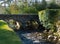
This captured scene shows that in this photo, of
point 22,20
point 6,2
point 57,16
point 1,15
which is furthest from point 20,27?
point 57,16

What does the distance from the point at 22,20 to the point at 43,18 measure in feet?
12.1

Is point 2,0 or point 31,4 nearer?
point 31,4

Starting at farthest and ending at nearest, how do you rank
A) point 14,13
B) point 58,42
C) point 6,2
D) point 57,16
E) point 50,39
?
point 6,2 < point 14,13 < point 57,16 < point 50,39 < point 58,42

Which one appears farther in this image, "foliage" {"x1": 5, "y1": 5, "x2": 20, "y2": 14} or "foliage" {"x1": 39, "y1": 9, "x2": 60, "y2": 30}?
"foliage" {"x1": 5, "y1": 5, "x2": 20, "y2": 14}

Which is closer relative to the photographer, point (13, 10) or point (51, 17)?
point (51, 17)

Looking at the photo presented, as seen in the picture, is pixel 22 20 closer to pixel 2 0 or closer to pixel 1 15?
pixel 1 15

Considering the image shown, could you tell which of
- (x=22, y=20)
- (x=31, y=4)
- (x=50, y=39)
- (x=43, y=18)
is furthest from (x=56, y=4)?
(x=50, y=39)

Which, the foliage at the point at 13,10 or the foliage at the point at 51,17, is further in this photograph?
the foliage at the point at 13,10

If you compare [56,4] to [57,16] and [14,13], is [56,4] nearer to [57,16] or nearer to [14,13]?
[14,13]

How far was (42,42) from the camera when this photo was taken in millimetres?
14367

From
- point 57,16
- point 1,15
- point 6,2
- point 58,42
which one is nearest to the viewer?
point 58,42

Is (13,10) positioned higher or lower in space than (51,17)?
lower

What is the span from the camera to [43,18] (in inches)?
667

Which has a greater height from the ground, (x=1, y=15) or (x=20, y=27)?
(x=1, y=15)
